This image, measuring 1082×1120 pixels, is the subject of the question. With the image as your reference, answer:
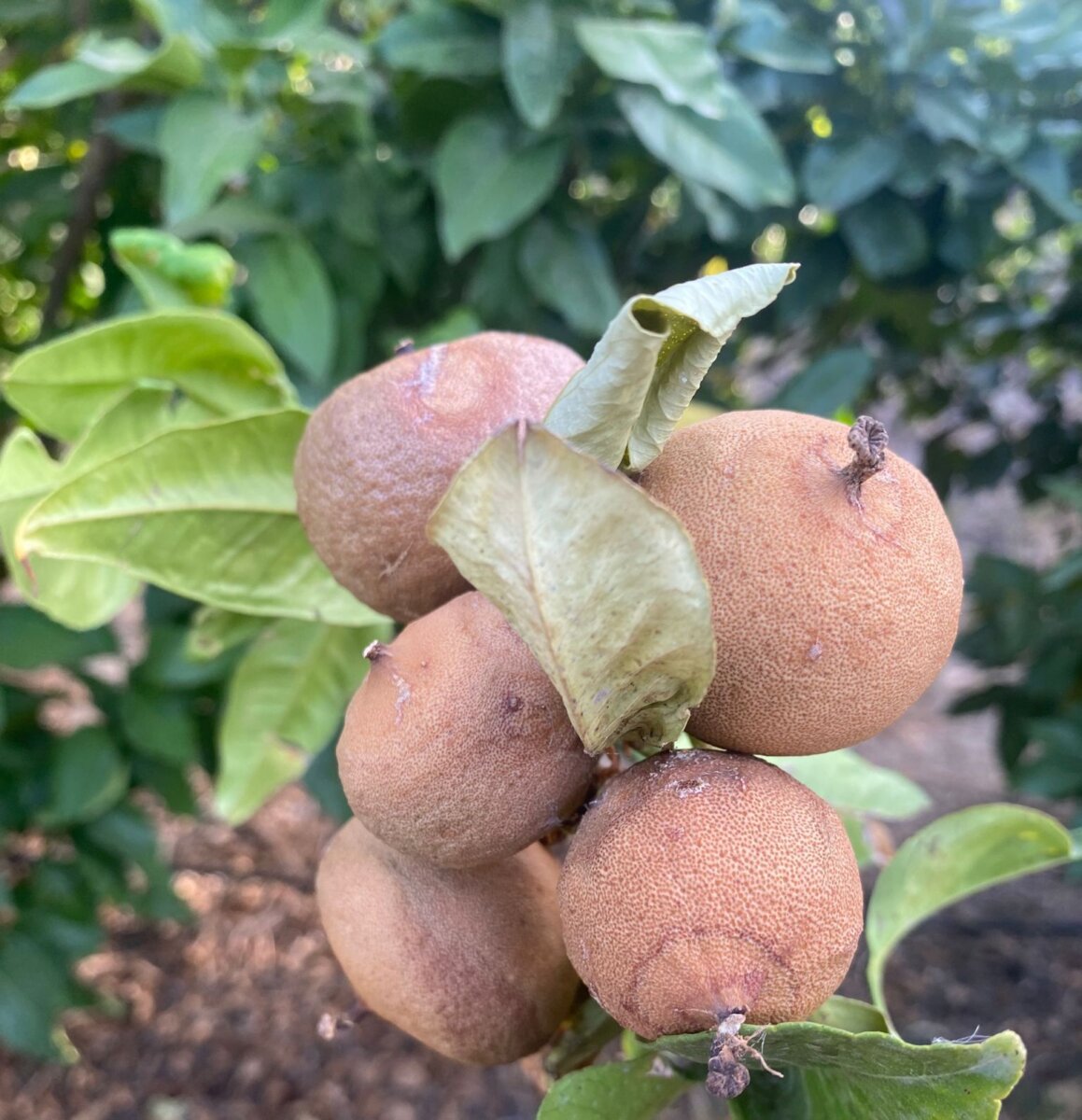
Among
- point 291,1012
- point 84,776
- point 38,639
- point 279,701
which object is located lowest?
point 291,1012

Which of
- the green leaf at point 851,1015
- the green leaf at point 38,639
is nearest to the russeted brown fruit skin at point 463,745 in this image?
the green leaf at point 851,1015

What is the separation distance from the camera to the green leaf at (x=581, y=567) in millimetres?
353

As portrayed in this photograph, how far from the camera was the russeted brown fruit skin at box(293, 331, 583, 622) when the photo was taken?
21.3 inches

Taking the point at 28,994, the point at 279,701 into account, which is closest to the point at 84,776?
the point at 28,994

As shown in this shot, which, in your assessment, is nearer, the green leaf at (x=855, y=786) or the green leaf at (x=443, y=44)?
the green leaf at (x=855, y=786)

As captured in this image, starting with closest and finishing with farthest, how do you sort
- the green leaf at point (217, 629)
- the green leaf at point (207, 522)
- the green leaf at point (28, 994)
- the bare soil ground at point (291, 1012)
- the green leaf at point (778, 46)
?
the green leaf at point (207, 522) → the green leaf at point (217, 629) → the green leaf at point (778, 46) → the green leaf at point (28, 994) → the bare soil ground at point (291, 1012)

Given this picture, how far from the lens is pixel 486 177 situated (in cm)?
114

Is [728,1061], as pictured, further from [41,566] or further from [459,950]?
[41,566]

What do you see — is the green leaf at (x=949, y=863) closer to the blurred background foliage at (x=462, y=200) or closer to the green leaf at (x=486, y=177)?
the blurred background foliage at (x=462, y=200)

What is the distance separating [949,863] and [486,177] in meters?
0.85

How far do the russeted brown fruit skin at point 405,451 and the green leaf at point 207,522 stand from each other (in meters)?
0.16

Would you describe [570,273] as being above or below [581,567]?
below

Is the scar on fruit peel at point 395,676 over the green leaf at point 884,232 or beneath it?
over

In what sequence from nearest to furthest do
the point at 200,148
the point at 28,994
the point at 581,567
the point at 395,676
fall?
the point at 581,567
the point at 395,676
the point at 200,148
the point at 28,994
